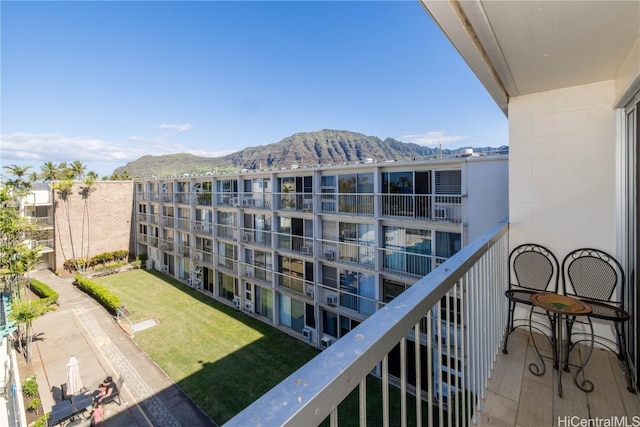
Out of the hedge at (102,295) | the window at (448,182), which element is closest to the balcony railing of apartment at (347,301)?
the window at (448,182)

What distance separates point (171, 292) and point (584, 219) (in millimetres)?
17435

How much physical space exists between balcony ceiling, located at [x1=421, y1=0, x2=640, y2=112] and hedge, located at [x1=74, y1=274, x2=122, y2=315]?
15.9 metres

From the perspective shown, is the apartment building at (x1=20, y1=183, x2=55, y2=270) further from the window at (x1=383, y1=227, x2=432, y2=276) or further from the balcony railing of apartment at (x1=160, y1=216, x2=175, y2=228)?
the window at (x1=383, y1=227, x2=432, y2=276)

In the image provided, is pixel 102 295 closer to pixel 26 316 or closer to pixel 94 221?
pixel 26 316

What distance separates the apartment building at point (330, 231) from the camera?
7.75m

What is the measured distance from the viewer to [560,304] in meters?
2.21

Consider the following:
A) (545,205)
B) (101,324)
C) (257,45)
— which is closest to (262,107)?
(257,45)

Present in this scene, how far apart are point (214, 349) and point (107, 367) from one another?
132 inches

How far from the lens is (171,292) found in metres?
15.9

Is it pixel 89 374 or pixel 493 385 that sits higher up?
pixel 493 385

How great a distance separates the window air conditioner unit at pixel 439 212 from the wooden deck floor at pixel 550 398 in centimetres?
570

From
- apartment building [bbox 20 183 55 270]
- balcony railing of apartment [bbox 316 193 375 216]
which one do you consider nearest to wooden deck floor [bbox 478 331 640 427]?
balcony railing of apartment [bbox 316 193 375 216]

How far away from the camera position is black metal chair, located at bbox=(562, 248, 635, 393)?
2506 millimetres

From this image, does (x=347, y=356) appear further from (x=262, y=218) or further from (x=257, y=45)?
(x=257, y=45)
